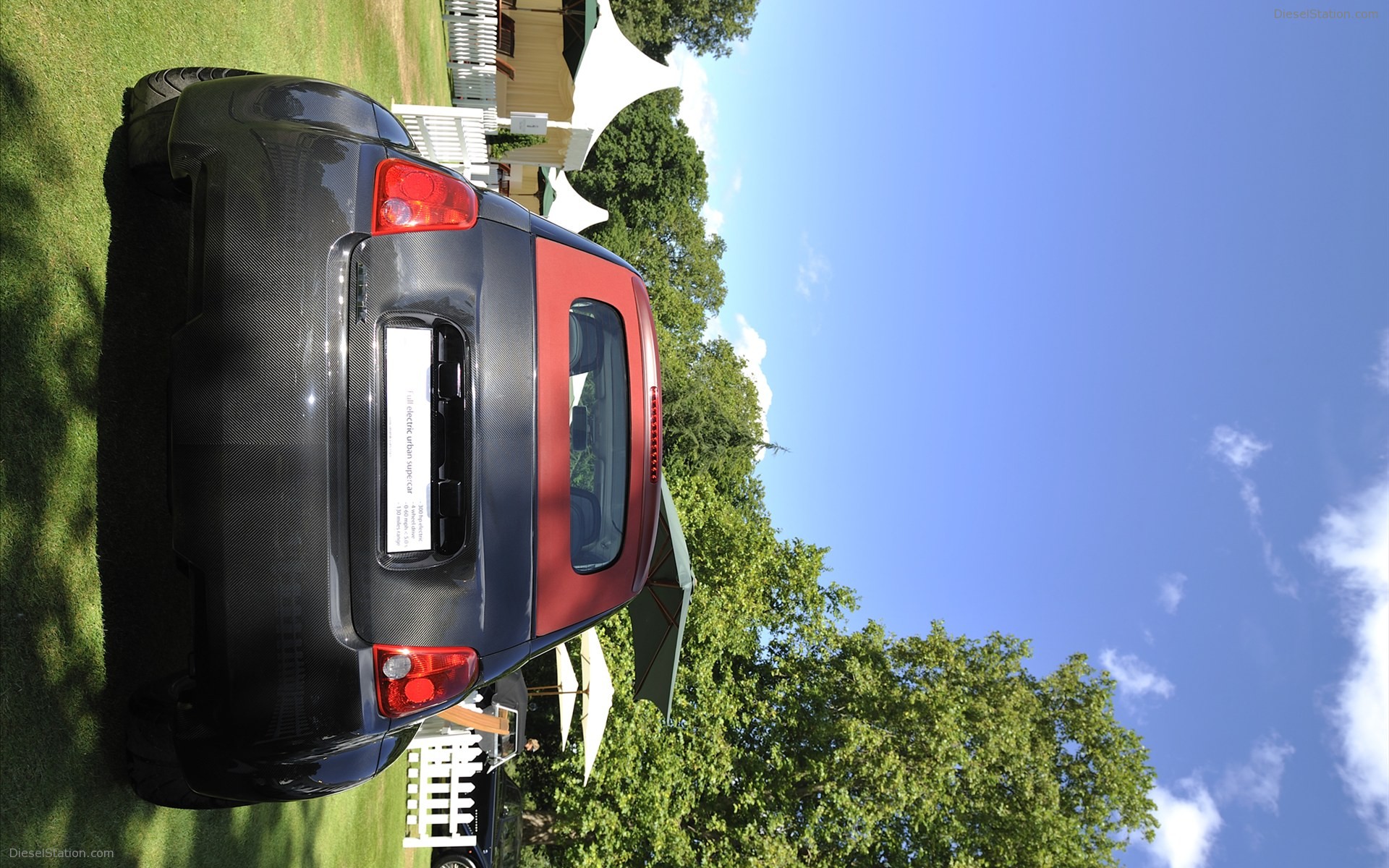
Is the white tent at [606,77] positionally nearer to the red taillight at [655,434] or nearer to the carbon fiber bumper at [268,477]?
the red taillight at [655,434]

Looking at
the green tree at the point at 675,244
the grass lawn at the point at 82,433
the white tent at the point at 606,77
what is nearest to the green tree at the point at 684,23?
the green tree at the point at 675,244

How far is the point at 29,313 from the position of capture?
3.49 m

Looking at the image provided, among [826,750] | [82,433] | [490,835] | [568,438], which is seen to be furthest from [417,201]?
[826,750]

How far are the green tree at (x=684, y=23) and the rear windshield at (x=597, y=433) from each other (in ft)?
111

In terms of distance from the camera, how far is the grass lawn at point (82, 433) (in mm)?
3387

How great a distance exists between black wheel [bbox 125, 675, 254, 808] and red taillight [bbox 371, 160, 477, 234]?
6.90 ft

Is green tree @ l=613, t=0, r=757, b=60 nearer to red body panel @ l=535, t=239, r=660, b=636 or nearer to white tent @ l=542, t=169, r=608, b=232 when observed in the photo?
white tent @ l=542, t=169, r=608, b=232

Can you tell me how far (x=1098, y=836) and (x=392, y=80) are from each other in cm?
1731

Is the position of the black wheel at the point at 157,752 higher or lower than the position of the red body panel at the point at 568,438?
lower

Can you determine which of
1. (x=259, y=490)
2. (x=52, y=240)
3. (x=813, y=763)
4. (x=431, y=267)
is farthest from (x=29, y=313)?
(x=813, y=763)

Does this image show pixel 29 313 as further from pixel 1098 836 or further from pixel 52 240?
pixel 1098 836

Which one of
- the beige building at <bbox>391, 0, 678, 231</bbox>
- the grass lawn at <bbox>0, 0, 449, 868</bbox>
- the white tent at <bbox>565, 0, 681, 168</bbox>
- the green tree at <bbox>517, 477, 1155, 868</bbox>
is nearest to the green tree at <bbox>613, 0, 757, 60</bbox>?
the beige building at <bbox>391, 0, 678, 231</bbox>

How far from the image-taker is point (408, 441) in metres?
3.09

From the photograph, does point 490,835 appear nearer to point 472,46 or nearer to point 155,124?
point 155,124
